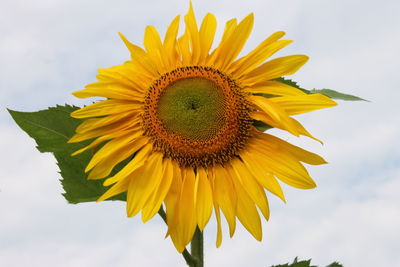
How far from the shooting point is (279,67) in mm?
2508

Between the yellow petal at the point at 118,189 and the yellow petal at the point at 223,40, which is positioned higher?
the yellow petal at the point at 223,40

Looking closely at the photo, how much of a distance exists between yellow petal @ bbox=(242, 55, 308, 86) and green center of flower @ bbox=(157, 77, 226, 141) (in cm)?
17

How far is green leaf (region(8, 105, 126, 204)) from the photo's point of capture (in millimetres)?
2674

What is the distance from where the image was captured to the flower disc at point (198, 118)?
8.20 feet

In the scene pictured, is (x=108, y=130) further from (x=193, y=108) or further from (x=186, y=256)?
(x=186, y=256)

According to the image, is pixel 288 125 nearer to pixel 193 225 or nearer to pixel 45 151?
pixel 193 225

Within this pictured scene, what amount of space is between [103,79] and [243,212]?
2.48 feet

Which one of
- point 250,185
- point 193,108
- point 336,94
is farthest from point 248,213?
point 336,94

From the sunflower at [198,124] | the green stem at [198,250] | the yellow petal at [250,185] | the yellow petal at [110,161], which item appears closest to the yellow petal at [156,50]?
the sunflower at [198,124]

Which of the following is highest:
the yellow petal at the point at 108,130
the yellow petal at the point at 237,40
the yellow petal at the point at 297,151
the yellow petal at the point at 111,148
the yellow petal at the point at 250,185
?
the yellow petal at the point at 237,40

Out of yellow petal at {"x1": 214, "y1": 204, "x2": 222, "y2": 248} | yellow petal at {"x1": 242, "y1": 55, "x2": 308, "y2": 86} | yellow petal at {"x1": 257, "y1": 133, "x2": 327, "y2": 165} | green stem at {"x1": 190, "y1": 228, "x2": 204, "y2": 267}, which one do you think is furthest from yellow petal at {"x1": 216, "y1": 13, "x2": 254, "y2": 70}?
green stem at {"x1": 190, "y1": 228, "x2": 204, "y2": 267}

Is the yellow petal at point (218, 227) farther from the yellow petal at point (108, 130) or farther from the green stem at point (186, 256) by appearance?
the yellow petal at point (108, 130)

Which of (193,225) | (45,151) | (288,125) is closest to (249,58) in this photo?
(288,125)

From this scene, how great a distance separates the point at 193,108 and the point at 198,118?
0.04 m
